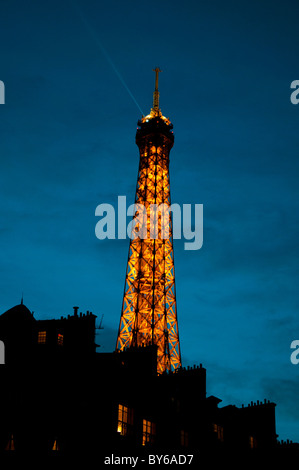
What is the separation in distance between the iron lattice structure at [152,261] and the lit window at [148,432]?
24630 millimetres

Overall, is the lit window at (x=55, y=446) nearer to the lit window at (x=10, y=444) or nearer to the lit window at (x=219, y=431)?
the lit window at (x=10, y=444)

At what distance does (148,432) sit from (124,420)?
236 cm

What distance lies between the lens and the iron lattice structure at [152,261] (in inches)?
2645

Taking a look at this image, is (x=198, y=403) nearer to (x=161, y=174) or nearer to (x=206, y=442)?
(x=206, y=442)

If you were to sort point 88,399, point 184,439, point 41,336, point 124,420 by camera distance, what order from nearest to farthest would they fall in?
point 88,399 < point 124,420 < point 41,336 < point 184,439

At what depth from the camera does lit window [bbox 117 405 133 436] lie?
35312 millimetres

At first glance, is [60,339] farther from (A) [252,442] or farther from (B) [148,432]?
(A) [252,442]

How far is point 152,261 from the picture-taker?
235 ft

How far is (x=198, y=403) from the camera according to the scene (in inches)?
1645

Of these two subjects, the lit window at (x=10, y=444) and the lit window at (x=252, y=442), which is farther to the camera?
the lit window at (x=252, y=442)

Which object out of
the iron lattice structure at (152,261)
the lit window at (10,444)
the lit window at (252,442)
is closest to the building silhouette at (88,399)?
the lit window at (10,444)

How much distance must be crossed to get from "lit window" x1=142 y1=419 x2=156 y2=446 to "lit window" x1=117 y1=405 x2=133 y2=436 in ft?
4.29

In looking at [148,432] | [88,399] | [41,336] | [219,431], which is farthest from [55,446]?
[219,431]
